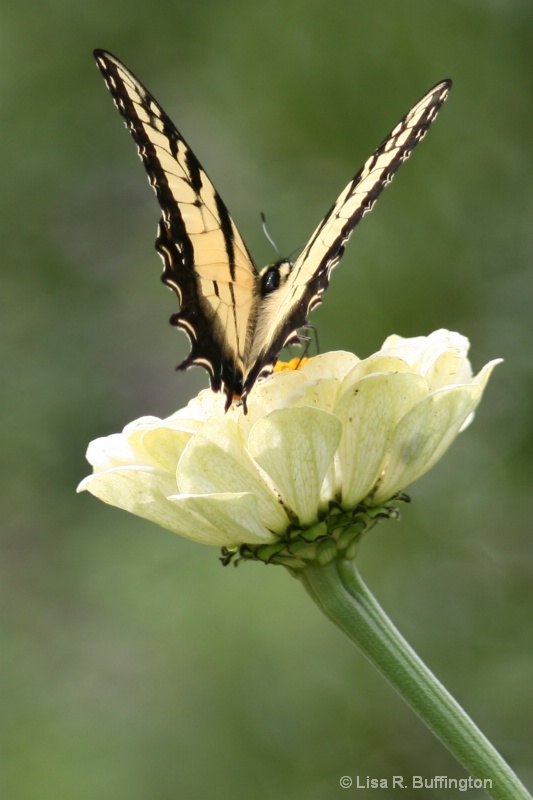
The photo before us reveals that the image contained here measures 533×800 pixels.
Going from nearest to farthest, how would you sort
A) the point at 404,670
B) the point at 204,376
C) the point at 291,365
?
the point at 404,670
the point at 291,365
the point at 204,376

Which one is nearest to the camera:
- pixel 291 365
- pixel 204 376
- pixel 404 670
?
pixel 404 670

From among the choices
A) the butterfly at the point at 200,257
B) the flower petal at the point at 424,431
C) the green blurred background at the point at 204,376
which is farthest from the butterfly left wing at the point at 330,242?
the green blurred background at the point at 204,376

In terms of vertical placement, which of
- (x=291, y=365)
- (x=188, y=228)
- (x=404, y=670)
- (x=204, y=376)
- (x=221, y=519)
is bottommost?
(x=404, y=670)

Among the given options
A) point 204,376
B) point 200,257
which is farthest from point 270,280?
point 204,376

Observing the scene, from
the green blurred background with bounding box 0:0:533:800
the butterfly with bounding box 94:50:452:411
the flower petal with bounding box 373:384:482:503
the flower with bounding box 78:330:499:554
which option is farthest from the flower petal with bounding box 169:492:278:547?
the green blurred background with bounding box 0:0:533:800

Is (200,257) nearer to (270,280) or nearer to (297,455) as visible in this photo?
(270,280)

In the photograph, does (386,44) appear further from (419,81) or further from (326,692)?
(326,692)
